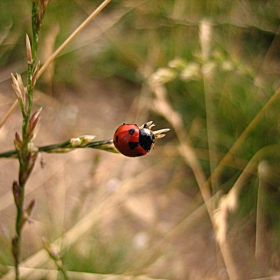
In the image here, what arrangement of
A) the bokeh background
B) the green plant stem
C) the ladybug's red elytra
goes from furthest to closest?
the bokeh background < the ladybug's red elytra < the green plant stem

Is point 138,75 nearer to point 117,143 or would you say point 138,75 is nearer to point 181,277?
point 181,277

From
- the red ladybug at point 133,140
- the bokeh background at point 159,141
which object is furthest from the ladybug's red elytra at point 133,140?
the bokeh background at point 159,141

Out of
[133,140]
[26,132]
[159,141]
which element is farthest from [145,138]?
[159,141]

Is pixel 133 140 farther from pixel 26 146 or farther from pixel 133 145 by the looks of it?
pixel 26 146

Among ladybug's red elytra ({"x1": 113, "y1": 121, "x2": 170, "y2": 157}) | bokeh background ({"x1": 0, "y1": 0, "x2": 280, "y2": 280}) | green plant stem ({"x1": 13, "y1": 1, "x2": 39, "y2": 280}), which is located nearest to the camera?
green plant stem ({"x1": 13, "y1": 1, "x2": 39, "y2": 280})

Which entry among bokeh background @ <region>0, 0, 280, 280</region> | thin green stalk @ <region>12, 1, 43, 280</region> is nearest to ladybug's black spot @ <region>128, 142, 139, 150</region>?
thin green stalk @ <region>12, 1, 43, 280</region>

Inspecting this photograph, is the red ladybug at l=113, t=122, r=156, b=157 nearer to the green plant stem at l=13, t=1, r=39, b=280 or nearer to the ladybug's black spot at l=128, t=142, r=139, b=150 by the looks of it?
the ladybug's black spot at l=128, t=142, r=139, b=150

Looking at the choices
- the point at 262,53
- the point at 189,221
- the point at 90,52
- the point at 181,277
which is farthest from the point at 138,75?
the point at 181,277
